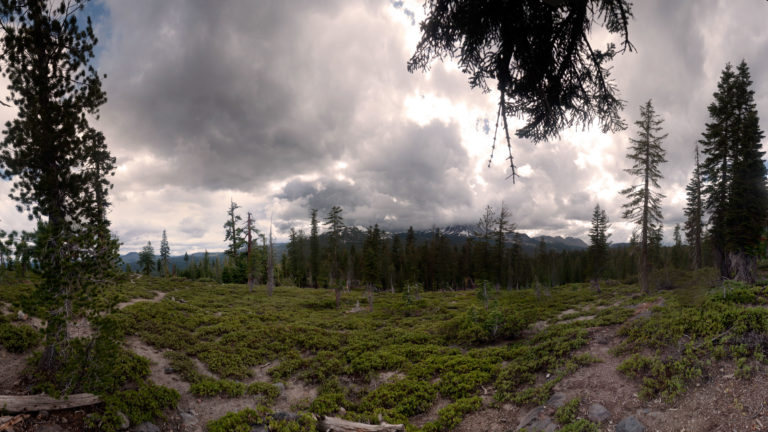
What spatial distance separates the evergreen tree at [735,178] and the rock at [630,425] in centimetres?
2294

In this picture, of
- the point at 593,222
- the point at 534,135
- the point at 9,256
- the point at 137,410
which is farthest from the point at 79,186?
the point at 593,222

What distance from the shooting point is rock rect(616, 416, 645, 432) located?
5.79m

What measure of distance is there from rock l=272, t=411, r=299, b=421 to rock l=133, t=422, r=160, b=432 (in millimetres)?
2958

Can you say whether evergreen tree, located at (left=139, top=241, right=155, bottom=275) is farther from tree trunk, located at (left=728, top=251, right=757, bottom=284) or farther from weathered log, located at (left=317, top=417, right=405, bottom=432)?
tree trunk, located at (left=728, top=251, right=757, bottom=284)

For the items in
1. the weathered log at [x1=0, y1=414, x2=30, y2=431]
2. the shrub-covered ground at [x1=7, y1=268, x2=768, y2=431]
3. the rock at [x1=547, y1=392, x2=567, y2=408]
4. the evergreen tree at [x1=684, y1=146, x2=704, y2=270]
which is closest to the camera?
the weathered log at [x1=0, y1=414, x2=30, y2=431]

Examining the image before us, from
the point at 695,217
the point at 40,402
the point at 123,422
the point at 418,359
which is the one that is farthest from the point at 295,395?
the point at 695,217

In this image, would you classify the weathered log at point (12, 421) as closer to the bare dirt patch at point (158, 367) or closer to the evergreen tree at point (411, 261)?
the bare dirt patch at point (158, 367)

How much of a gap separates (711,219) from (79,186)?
36261 mm

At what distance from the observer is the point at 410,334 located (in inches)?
654

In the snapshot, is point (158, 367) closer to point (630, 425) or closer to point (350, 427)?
point (350, 427)

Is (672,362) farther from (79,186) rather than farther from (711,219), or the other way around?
(711,219)

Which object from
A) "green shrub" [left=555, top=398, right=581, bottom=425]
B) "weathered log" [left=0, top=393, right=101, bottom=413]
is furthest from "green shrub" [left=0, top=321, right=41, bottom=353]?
"green shrub" [left=555, top=398, right=581, bottom=425]

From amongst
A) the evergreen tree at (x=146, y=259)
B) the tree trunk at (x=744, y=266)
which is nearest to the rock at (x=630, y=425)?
the tree trunk at (x=744, y=266)

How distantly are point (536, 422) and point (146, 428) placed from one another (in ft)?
32.8
